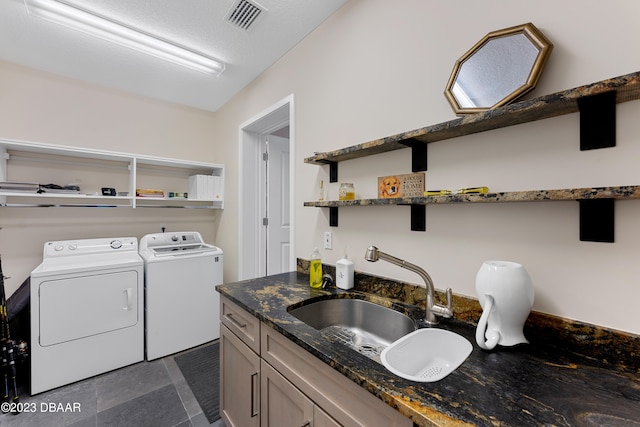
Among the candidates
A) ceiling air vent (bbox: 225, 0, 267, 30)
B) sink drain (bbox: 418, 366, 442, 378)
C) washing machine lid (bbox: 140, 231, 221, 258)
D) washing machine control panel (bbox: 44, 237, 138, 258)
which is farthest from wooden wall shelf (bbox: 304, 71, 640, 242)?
washing machine control panel (bbox: 44, 237, 138, 258)

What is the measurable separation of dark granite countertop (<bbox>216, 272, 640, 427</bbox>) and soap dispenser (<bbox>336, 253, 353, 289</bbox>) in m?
0.56

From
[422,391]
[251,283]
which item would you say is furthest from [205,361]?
[422,391]

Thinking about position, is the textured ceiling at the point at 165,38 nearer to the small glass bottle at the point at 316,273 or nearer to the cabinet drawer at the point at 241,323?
the small glass bottle at the point at 316,273

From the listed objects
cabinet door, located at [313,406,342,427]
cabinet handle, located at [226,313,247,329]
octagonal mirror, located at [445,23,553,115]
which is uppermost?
octagonal mirror, located at [445,23,553,115]

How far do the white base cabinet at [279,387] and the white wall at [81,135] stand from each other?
2057mm

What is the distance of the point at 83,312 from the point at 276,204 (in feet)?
6.24

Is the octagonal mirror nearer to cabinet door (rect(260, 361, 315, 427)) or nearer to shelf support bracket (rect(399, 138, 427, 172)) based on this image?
shelf support bracket (rect(399, 138, 427, 172))

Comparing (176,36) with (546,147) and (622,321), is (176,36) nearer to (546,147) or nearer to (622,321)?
(546,147)

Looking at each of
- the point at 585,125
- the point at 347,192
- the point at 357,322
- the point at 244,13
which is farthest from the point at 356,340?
the point at 244,13

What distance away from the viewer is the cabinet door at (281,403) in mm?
963

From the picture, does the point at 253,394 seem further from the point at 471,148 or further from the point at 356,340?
the point at 471,148

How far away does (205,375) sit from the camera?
2145 mm

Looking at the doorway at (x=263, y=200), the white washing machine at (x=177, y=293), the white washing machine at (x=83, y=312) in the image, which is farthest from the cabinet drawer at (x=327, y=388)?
the white washing machine at (x=83, y=312)

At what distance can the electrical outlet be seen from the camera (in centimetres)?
176
